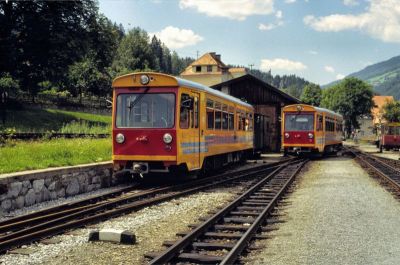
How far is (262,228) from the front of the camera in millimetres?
7910

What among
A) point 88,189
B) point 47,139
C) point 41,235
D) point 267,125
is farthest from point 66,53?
point 41,235

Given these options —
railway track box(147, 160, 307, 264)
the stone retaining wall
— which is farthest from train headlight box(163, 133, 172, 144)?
railway track box(147, 160, 307, 264)

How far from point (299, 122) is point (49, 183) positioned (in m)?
18.2

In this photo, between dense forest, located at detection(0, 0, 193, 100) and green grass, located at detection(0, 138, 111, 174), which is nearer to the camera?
green grass, located at detection(0, 138, 111, 174)

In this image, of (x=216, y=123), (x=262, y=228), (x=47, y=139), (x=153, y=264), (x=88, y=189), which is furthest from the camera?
(x=47, y=139)

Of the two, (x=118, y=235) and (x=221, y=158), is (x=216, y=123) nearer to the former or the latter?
(x=221, y=158)

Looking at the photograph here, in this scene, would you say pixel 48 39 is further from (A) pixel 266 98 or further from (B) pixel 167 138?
(B) pixel 167 138

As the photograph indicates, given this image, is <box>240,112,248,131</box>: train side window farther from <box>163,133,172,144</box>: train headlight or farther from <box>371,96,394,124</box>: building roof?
<box>371,96,394,124</box>: building roof

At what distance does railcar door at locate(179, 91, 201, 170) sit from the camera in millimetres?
12961

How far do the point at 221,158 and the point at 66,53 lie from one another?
70.4 feet

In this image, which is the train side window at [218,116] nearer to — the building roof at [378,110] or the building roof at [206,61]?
the building roof at [378,110]

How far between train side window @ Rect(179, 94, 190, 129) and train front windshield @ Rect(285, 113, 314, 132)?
14.5 meters

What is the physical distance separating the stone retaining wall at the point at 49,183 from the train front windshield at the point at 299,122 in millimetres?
15057

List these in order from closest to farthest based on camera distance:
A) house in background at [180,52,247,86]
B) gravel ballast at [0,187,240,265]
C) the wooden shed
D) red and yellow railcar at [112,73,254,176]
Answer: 1. gravel ballast at [0,187,240,265]
2. red and yellow railcar at [112,73,254,176]
3. the wooden shed
4. house in background at [180,52,247,86]
